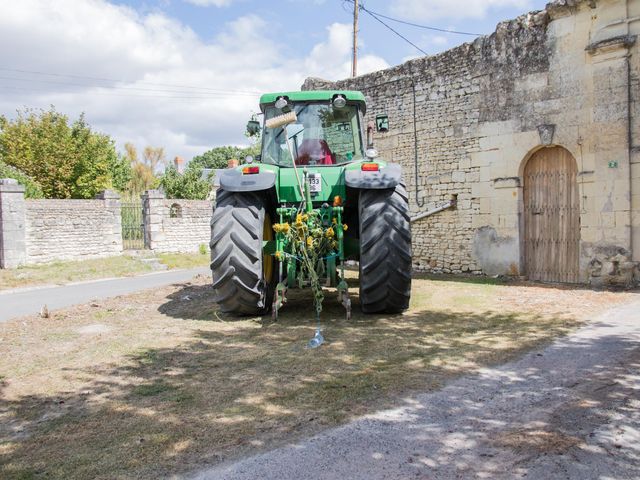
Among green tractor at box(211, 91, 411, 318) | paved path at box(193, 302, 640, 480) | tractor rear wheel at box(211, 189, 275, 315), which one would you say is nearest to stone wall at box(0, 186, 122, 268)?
green tractor at box(211, 91, 411, 318)

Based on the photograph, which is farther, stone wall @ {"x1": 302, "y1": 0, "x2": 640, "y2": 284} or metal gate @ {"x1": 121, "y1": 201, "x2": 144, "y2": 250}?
metal gate @ {"x1": 121, "y1": 201, "x2": 144, "y2": 250}

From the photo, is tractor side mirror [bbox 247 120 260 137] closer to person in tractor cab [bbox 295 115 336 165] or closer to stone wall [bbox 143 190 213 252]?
person in tractor cab [bbox 295 115 336 165]

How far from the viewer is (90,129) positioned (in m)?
22.8

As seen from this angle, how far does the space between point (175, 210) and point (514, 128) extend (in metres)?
12.3

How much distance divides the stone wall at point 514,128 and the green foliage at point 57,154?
1345 cm

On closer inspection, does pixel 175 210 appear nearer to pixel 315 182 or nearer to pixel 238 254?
pixel 315 182

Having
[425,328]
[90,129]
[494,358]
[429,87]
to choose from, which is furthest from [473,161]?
[90,129]

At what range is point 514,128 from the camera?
1017 centimetres

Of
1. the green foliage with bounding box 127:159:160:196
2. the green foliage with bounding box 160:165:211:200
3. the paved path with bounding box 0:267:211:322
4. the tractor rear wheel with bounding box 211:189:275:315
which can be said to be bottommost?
the paved path with bounding box 0:267:211:322

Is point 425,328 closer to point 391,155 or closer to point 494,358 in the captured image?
point 494,358

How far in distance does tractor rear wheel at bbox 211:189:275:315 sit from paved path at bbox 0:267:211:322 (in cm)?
382

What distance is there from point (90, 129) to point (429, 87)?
16244 millimetres

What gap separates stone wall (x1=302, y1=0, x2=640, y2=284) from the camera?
344 inches

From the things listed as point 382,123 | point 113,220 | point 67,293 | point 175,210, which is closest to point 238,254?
point 382,123
